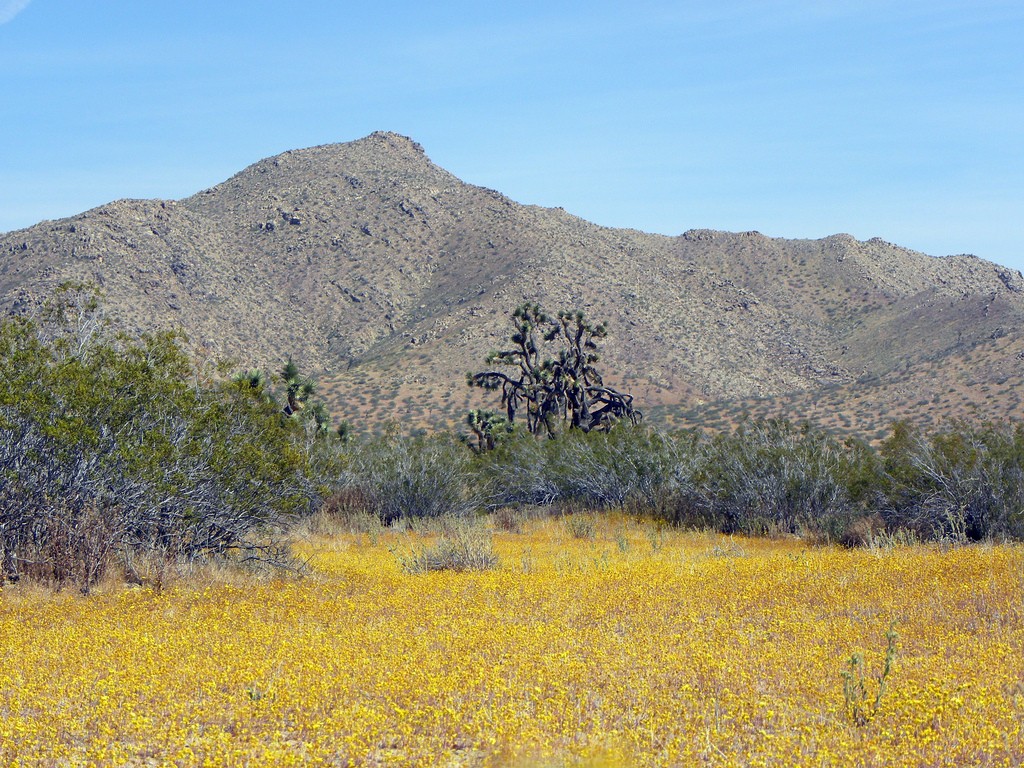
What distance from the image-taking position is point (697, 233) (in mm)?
103750

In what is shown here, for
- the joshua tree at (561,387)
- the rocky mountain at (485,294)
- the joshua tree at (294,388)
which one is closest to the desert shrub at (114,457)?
the joshua tree at (294,388)

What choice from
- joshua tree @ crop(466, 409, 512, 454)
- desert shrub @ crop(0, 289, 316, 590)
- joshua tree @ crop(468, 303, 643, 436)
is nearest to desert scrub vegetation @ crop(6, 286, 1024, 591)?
desert shrub @ crop(0, 289, 316, 590)

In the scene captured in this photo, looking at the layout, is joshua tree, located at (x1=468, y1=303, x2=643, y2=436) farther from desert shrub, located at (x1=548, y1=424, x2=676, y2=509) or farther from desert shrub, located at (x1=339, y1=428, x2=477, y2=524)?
desert shrub, located at (x1=339, y1=428, x2=477, y2=524)

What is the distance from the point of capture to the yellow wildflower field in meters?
6.38

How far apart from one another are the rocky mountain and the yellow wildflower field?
150 feet

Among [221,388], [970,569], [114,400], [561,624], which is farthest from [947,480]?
[114,400]

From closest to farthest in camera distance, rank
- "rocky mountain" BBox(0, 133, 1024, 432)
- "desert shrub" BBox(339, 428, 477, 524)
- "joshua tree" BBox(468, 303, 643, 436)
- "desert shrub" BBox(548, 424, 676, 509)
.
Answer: "desert shrub" BBox(339, 428, 477, 524), "desert shrub" BBox(548, 424, 676, 509), "joshua tree" BBox(468, 303, 643, 436), "rocky mountain" BBox(0, 133, 1024, 432)

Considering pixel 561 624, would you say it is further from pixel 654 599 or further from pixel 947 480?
pixel 947 480

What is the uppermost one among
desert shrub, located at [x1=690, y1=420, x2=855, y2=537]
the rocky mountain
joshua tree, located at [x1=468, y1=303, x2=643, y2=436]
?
the rocky mountain

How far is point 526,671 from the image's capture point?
8.12 meters

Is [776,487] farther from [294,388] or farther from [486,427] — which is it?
[294,388]

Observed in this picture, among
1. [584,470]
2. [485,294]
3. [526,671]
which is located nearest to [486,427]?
[584,470]

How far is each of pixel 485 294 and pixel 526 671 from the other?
70.4 meters

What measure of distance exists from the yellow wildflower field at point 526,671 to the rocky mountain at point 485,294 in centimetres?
4558
